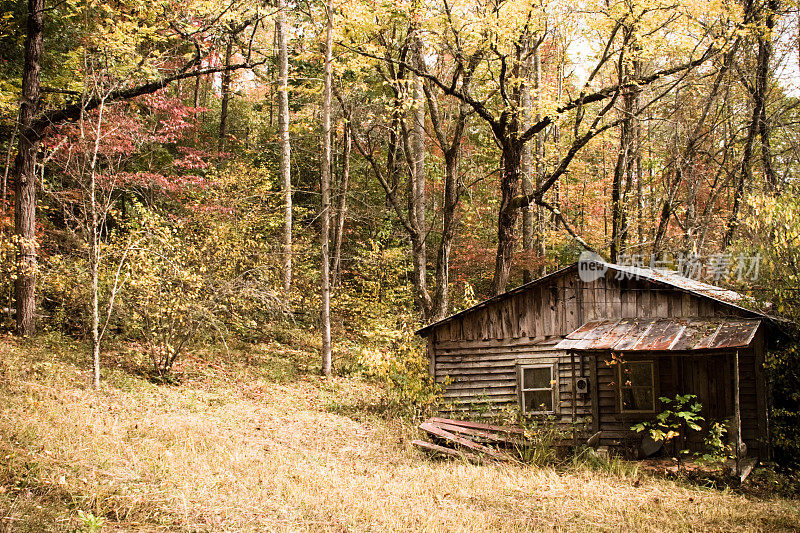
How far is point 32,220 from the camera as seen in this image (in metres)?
15.3

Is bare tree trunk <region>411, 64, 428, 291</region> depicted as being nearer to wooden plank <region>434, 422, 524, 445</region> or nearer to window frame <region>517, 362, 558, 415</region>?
window frame <region>517, 362, 558, 415</region>

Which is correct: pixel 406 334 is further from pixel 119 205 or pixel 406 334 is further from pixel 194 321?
pixel 119 205

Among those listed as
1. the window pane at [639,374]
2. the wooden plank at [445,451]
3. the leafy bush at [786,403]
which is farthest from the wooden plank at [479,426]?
the leafy bush at [786,403]

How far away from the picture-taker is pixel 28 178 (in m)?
15.4

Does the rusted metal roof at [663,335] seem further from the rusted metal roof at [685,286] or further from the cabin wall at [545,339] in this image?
the rusted metal roof at [685,286]

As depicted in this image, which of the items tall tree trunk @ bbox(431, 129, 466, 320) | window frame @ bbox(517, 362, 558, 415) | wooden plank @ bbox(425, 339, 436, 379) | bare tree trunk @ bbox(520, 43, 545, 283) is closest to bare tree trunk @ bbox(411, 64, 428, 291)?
tall tree trunk @ bbox(431, 129, 466, 320)

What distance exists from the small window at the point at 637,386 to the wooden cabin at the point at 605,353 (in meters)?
0.02

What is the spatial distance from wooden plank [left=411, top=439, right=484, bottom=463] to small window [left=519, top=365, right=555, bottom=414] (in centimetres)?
295

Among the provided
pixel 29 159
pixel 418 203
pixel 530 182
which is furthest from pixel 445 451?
pixel 530 182

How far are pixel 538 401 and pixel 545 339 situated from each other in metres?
1.56

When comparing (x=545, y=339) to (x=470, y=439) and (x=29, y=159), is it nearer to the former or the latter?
(x=470, y=439)

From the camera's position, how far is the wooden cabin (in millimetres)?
13039

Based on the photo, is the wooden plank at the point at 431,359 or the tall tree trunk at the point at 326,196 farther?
the tall tree trunk at the point at 326,196

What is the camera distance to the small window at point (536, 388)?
614 inches
